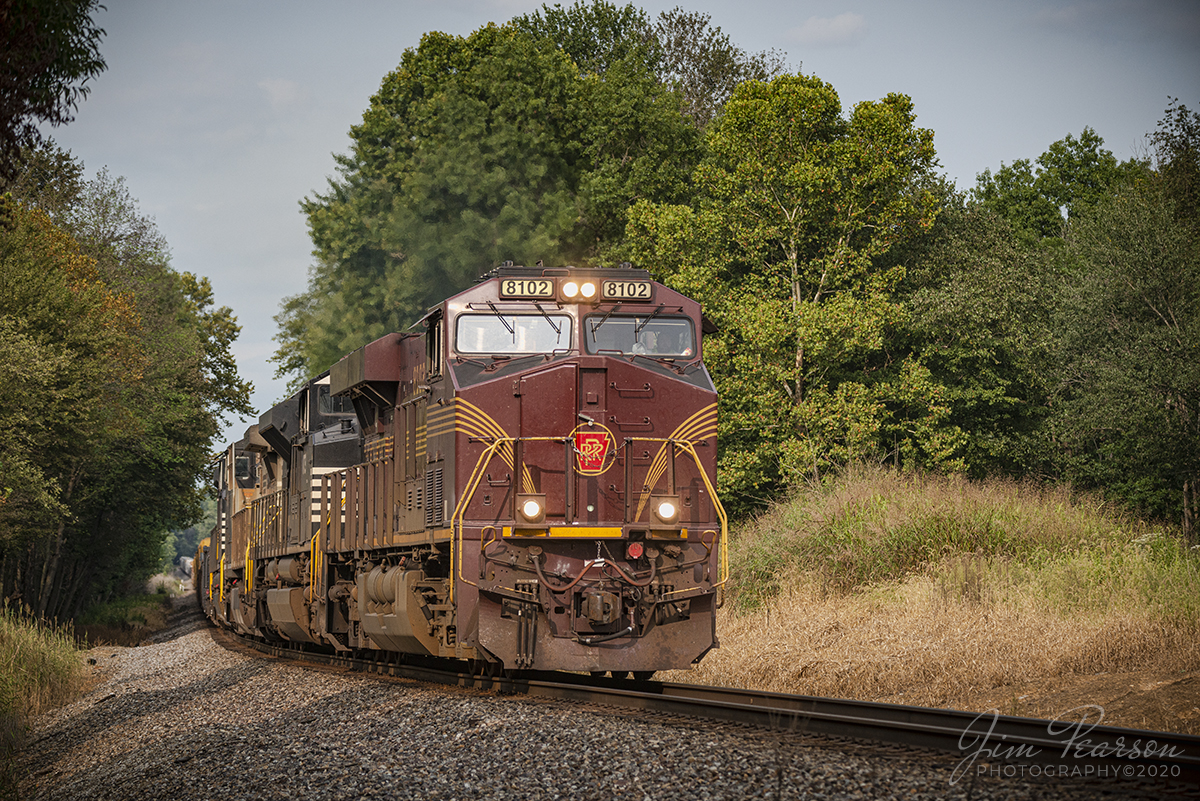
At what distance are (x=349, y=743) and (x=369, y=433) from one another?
7106mm

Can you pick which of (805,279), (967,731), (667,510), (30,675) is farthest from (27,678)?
(805,279)

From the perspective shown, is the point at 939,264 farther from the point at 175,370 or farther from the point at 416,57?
the point at 175,370

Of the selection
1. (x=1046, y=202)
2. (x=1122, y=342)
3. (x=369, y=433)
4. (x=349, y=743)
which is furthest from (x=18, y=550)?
(x=1046, y=202)

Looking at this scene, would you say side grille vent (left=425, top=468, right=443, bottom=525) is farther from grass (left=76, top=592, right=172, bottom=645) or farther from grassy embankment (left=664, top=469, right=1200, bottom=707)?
grass (left=76, top=592, right=172, bottom=645)

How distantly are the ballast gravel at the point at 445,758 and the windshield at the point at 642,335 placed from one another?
371 centimetres

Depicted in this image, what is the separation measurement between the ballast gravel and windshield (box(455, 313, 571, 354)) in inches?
136

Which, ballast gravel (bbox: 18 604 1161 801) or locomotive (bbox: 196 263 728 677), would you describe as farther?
locomotive (bbox: 196 263 728 677)

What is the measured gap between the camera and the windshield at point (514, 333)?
→ 36.0ft

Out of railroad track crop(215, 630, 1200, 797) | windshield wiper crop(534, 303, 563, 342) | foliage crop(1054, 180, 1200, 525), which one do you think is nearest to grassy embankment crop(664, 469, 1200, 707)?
railroad track crop(215, 630, 1200, 797)

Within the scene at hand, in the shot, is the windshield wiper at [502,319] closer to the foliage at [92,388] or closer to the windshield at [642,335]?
the windshield at [642,335]

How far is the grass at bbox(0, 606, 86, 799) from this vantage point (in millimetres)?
14039

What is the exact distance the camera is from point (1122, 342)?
1081 inches

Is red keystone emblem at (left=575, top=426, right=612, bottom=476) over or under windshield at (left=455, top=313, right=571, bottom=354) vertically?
under

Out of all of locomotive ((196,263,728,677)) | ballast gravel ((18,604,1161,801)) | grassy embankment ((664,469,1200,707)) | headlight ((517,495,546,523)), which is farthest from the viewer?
grassy embankment ((664,469,1200,707))
